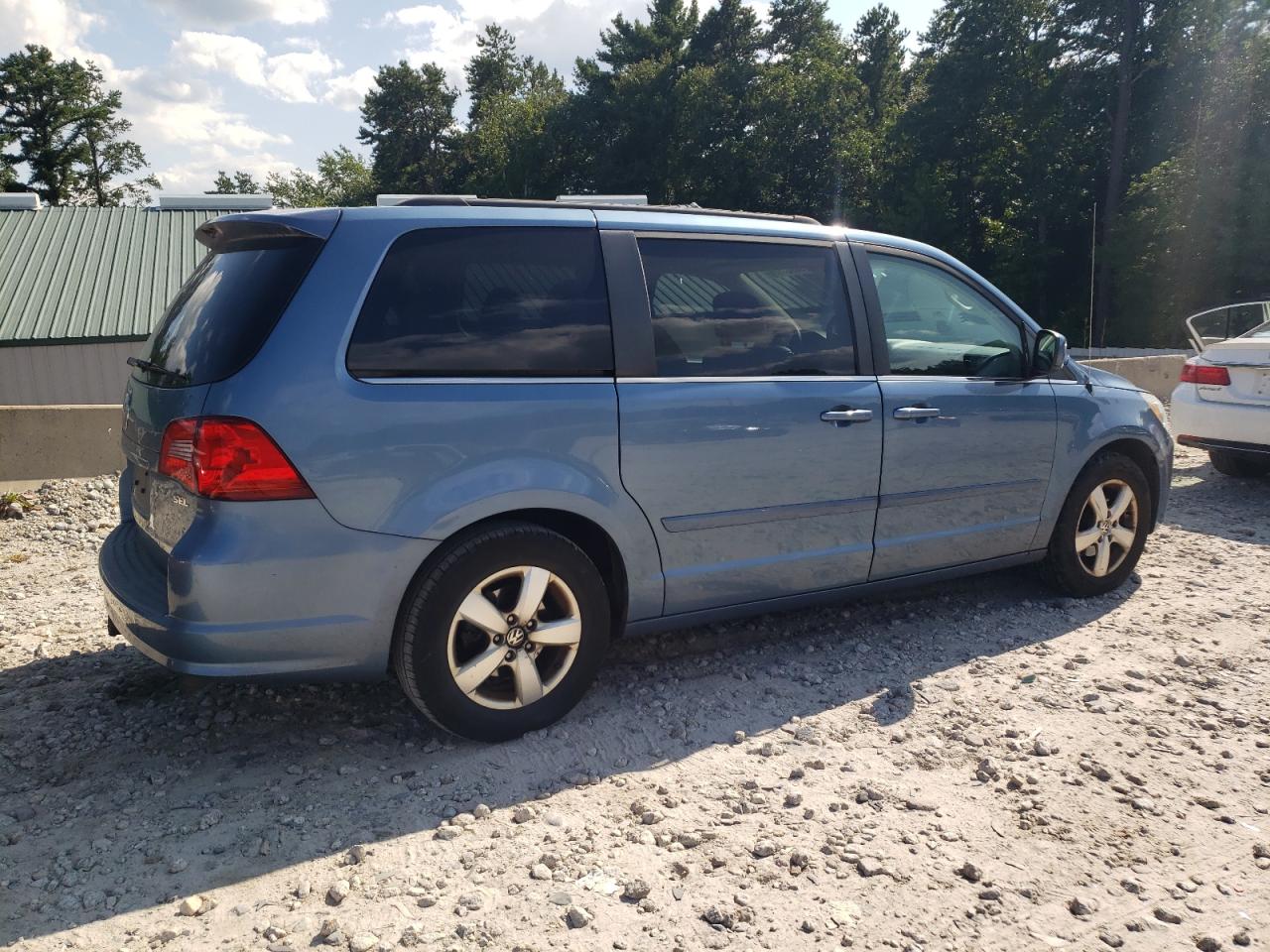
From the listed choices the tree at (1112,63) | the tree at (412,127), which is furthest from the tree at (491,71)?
the tree at (1112,63)

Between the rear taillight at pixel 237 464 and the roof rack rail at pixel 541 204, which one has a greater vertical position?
the roof rack rail at pixel 541 204

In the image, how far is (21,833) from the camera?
3.06m

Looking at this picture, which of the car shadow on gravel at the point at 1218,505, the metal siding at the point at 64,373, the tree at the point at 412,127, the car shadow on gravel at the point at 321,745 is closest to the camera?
the car shadow on gravel at the point at 321,745

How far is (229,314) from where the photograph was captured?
128 inches

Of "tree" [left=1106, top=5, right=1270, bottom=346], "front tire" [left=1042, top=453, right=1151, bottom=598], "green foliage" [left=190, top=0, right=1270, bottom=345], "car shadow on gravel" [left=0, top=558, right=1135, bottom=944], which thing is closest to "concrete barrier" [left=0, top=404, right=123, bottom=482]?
"car shadow on gravel" [left=0, top=558, right=1135, bottom=944]

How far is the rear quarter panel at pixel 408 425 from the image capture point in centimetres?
308

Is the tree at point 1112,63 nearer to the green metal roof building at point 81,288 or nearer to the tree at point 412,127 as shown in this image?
the green metal roof building at point 81,288

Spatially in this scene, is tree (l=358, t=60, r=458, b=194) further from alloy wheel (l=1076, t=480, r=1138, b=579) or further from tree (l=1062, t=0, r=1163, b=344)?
alloy wheel (l=1076, t=480, r=1138, b=579)

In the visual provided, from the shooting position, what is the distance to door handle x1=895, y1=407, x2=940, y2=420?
4.29 metres

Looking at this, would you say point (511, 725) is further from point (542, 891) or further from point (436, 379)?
point (436, 379)

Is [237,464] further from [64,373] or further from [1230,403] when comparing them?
[64,373]

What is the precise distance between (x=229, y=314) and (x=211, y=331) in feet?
0.29

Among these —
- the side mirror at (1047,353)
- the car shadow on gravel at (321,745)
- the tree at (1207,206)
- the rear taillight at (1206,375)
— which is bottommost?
the car shadow on gravel at (321,745)

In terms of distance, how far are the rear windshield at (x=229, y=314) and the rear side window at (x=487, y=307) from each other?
0.26m
